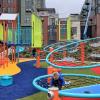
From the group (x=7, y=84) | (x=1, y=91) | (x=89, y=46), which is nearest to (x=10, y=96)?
(x=1, y=91)

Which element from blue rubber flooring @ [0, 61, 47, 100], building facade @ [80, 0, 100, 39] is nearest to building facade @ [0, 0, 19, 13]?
building facade @ [80, 0, 100, 39]

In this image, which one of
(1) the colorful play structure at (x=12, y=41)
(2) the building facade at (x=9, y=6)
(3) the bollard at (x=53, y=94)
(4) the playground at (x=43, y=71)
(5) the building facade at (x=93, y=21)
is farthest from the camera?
(2) the building facade at (x=9, y=6)

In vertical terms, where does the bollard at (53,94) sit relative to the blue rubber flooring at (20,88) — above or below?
above

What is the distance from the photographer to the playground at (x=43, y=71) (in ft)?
34.5

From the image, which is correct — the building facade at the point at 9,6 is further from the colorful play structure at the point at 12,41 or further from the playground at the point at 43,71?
the colorful play structure at the point at 12,41

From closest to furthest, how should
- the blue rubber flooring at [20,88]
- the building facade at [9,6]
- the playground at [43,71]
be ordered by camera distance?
the playground at [43,71]
the blue rubber flooring at [20,88]
the building facade at [9,6]

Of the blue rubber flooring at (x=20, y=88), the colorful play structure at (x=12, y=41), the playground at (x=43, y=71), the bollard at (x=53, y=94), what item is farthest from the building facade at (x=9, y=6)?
the bollard at (x=53, y=94)

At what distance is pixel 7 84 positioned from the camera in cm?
1577

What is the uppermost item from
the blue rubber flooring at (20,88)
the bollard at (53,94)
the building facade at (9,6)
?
the building facade at (9,6)

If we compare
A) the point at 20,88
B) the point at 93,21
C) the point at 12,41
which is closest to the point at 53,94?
the point at 20,88

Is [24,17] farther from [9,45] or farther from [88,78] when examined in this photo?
[88,78]

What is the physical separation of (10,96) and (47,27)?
30382 millimetres

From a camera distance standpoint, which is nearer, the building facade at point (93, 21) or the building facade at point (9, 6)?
the building facade at point (93, 21)

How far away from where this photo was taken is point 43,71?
21.1 metres
